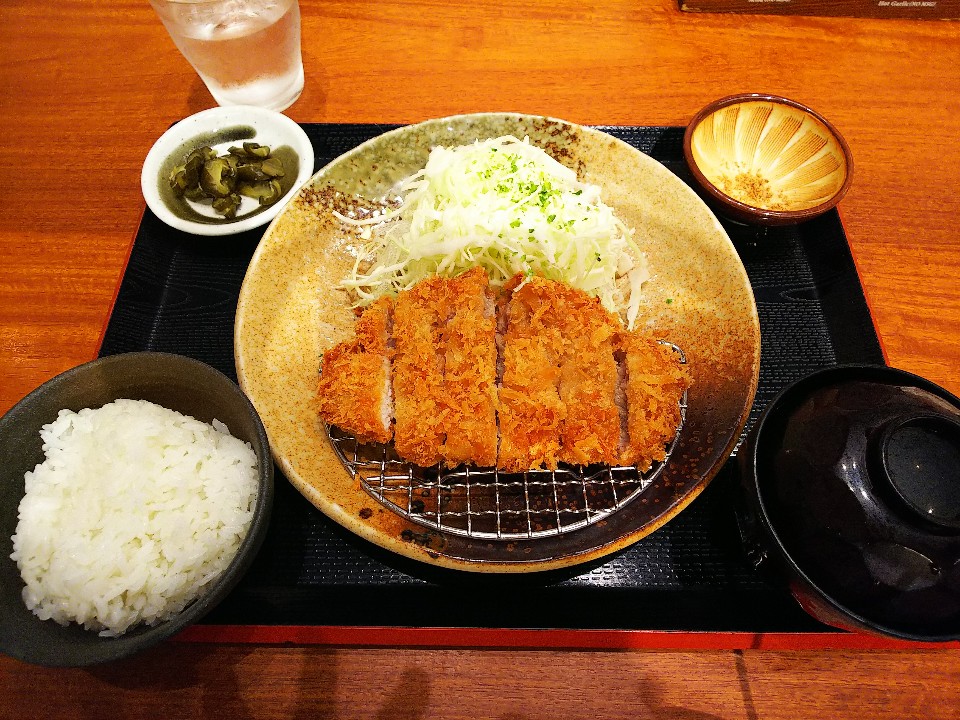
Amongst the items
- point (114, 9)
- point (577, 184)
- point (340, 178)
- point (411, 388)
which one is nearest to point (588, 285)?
point (577, 184)

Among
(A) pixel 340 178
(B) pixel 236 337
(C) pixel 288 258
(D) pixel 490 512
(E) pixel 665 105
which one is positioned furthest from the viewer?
(E) pixel 665 105

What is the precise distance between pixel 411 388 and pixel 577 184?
1.24 meters

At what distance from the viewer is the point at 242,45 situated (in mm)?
2713

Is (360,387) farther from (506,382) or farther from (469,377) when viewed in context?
(506,382)

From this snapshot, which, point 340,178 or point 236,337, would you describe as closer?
point 236,337

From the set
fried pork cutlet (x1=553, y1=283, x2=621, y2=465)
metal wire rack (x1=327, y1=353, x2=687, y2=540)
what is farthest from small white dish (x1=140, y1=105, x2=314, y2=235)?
fried pork cutlet (x1=553, y1=283, x2=621, y2=465)

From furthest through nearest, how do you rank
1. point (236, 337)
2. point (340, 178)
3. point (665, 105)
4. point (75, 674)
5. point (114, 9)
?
point (114, 9) → point (665, 105) → point (340, 178) → point (236, 337) → point (75, 674)

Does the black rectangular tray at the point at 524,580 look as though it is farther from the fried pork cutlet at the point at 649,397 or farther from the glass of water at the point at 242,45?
the glass of water at the point at 242,45

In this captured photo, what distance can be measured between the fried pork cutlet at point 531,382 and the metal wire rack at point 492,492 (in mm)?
100

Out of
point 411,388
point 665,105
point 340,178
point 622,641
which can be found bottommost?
point 622,641

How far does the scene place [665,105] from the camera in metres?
3.05

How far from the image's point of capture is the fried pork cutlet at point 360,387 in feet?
6.23

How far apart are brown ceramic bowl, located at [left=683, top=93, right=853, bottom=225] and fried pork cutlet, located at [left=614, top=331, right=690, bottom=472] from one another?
86 cm

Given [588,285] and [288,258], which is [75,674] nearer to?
[288,258]
